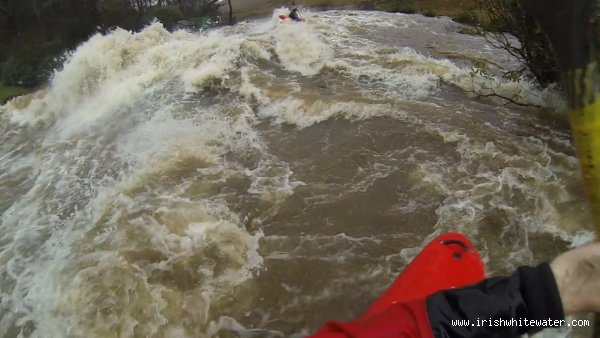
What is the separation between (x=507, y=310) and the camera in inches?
63.3

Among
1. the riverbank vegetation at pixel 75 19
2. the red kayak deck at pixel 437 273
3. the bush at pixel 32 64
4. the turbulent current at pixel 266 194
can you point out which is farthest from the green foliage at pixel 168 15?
the red kayak deck at pixel 437 273

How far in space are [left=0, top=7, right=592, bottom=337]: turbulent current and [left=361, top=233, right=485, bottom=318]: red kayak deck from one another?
0.65m

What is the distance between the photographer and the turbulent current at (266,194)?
12.3ft

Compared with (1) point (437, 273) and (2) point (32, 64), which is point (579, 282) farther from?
(2) point (32, 64)

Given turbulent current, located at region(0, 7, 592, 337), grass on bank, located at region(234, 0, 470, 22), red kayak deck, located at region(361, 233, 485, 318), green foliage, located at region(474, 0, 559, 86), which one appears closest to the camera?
red kayak deck, located at region(361, 233, 485, 318)

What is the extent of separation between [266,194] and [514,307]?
148 inches

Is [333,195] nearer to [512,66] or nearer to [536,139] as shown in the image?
[536,139]

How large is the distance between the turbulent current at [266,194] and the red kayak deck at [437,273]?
649mm

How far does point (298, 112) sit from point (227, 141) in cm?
148

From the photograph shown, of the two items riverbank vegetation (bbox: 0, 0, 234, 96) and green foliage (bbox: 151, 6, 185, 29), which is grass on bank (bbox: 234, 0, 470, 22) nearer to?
green foliage (bbox: 151, 6, 185, 29)

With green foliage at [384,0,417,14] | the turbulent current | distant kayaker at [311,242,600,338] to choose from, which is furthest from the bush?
distant kayaker at [311,242,600,338]

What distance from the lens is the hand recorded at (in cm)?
160

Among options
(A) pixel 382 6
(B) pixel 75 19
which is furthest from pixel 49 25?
(A) pixel 382 6

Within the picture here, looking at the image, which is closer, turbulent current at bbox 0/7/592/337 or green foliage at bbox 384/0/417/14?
turbulent current at bbox 0/7/592/337
